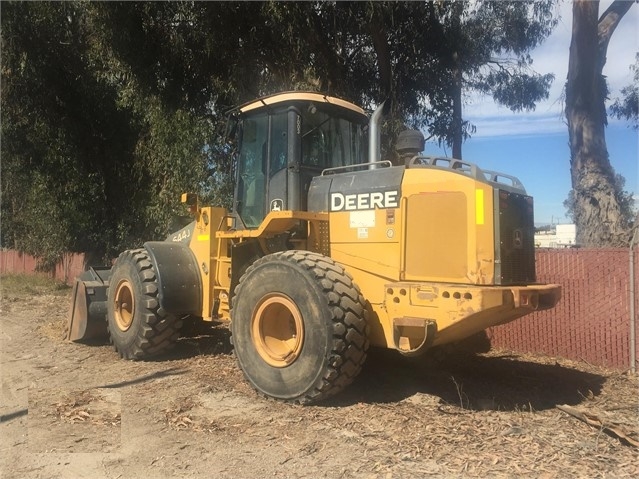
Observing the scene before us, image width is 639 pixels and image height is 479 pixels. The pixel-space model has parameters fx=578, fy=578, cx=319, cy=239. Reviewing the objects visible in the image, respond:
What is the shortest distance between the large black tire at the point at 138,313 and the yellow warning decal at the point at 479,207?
12.6 feet

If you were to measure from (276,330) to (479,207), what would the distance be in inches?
88.0

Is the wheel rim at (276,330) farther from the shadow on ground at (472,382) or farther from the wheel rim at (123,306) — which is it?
the wheel rim at (123,306)

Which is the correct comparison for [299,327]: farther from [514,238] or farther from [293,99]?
[293,99]

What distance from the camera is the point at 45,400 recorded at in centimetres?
547

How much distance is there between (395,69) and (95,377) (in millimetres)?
8515

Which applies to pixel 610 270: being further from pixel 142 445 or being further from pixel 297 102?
pixel 142 445

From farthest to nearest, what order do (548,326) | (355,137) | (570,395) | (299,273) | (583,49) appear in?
(583,49) → (548,326) → (355,137) → (570,395) → (299,273)

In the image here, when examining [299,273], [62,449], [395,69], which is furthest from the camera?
[395,69]

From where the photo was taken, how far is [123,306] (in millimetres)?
7500

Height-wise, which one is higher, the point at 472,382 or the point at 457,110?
the point at 457,110

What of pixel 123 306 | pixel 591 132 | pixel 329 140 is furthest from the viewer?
pixel 591 132

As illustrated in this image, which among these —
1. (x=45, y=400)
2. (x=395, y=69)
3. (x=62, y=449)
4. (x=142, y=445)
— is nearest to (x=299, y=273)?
(x=142, y=445)

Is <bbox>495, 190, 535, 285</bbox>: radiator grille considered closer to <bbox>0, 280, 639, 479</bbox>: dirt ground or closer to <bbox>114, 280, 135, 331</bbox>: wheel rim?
<bbox>0, 280, 639, 479</bbox>: dirt ground

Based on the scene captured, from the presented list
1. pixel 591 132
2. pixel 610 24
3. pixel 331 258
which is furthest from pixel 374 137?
pixel 610 24
